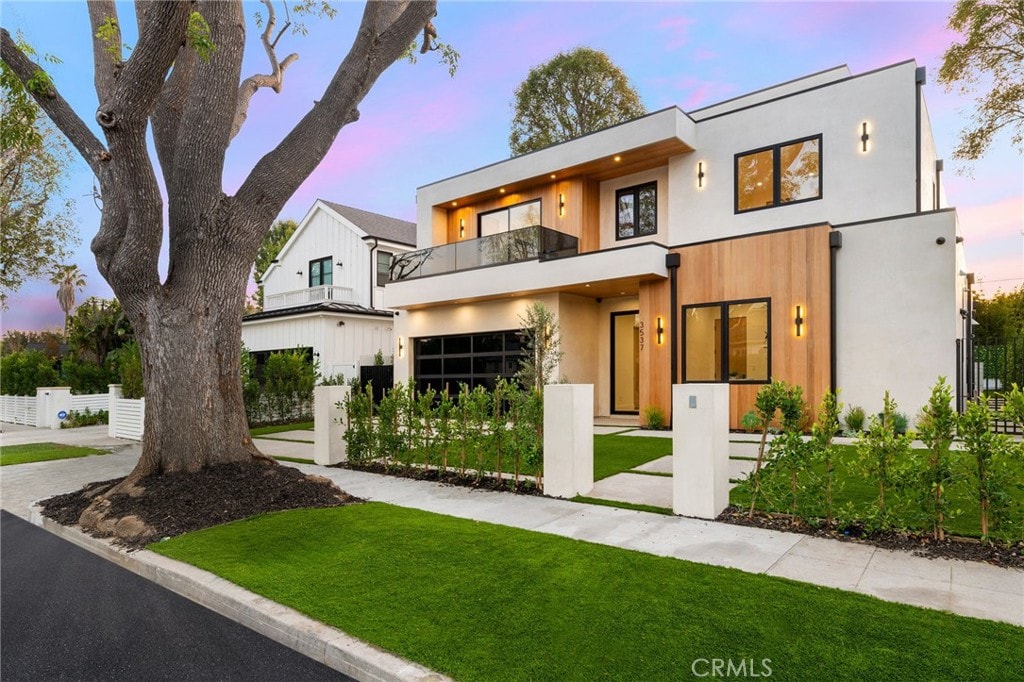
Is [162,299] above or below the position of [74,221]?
below

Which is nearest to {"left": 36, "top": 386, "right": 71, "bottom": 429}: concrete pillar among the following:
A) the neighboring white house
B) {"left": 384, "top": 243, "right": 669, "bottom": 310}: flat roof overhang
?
the neighboring white house

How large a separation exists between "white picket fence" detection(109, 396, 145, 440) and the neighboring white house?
19.4ft

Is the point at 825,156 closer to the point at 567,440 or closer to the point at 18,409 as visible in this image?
the point at 567,440

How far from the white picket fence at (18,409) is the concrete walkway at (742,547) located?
44.7ft

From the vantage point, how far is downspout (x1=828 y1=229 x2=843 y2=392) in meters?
10.9

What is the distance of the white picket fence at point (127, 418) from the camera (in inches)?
530

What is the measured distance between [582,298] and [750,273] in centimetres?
485

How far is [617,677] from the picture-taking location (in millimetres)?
2615

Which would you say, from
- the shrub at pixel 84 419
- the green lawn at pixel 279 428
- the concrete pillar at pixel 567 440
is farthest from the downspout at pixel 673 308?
the shrub at pixel 84 419

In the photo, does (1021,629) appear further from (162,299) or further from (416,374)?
(416,374)

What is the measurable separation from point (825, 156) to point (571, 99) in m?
16.6

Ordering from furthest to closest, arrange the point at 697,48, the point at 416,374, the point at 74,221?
the point at 74,221 < the point at 416,374 < the point at 697,48

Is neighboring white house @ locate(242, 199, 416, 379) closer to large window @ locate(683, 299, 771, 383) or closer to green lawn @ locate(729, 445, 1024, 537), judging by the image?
large window @ locate(683, 299, 771, 383)

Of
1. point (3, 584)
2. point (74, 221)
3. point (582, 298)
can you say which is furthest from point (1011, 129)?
point (74, 221)
